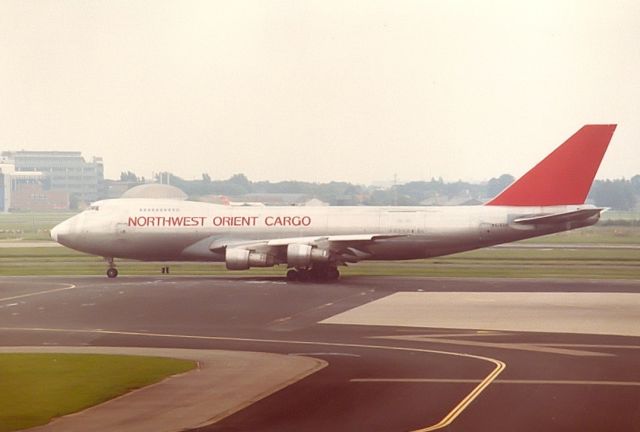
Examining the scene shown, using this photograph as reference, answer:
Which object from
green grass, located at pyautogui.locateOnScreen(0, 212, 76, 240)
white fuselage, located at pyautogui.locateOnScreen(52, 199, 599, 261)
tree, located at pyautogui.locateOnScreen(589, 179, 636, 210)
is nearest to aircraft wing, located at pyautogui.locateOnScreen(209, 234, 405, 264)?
white fuselage, located at pyautogui.locateOnScreen(52, 199, 599, 261)

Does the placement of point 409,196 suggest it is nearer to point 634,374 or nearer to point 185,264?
point 185,264

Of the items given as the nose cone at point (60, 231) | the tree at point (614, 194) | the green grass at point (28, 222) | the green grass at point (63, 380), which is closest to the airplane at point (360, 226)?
the nose cone at point (60, 231)

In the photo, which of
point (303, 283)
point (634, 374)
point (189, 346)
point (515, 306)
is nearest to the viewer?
point (634, 374)

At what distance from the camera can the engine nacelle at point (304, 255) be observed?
61375 mm

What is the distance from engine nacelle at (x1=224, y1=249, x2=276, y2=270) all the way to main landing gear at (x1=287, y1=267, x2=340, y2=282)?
69.9 inches

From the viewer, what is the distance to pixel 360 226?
211ft

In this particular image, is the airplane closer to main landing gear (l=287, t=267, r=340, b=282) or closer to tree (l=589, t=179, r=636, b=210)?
main landing gear (l=287, t=267, r=340, b=282)

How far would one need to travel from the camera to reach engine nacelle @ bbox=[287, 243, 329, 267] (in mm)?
61375

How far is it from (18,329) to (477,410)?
2278 cm

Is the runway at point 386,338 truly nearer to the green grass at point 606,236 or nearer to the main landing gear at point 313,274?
the main landing gear at point 313,274

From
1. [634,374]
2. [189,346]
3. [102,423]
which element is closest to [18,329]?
[189,346]

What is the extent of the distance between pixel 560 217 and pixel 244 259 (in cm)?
1760

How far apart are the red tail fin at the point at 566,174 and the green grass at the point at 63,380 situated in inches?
1415

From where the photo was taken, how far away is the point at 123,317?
4425 centimetres
